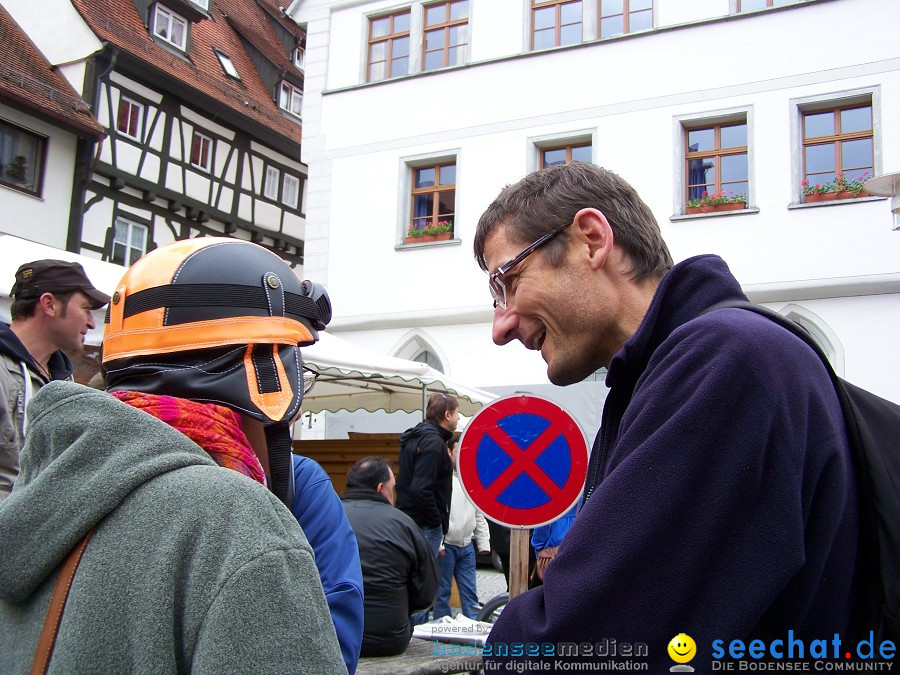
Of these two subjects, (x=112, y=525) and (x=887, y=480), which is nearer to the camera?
(x=112, y=525)

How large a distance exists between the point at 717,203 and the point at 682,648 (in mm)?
14953

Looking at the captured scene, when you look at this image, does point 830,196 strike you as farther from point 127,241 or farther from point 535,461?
point 127,241

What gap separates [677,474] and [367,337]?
1692 cm

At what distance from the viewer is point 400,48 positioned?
741 inches

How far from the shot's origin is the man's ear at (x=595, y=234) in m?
1.82

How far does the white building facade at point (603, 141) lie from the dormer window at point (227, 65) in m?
5.34

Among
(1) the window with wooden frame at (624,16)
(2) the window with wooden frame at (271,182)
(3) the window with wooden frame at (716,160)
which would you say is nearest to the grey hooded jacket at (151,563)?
(3) the window with wooden frame at (716,160)

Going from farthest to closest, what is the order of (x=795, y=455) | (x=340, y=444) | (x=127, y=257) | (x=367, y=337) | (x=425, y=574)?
(x=127, y=257), (x=367, y=337), (x=340, y=444), (x=425, y=574), (x=795, y=455)

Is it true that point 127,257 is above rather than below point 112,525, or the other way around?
above

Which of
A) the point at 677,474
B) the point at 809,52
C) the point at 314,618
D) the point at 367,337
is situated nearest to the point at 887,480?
the point at 677,474

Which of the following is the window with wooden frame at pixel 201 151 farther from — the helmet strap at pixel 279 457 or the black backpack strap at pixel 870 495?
the black backpack strap at pixel 870 495

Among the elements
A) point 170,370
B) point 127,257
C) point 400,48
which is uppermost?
point 400,48

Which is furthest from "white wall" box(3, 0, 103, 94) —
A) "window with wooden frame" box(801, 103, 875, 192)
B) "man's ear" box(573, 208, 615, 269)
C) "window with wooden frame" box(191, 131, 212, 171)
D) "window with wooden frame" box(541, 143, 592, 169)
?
"man's ear" box(573, 208, 615, 269)

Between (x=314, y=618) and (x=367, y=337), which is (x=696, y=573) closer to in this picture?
(x=314, y=618)
